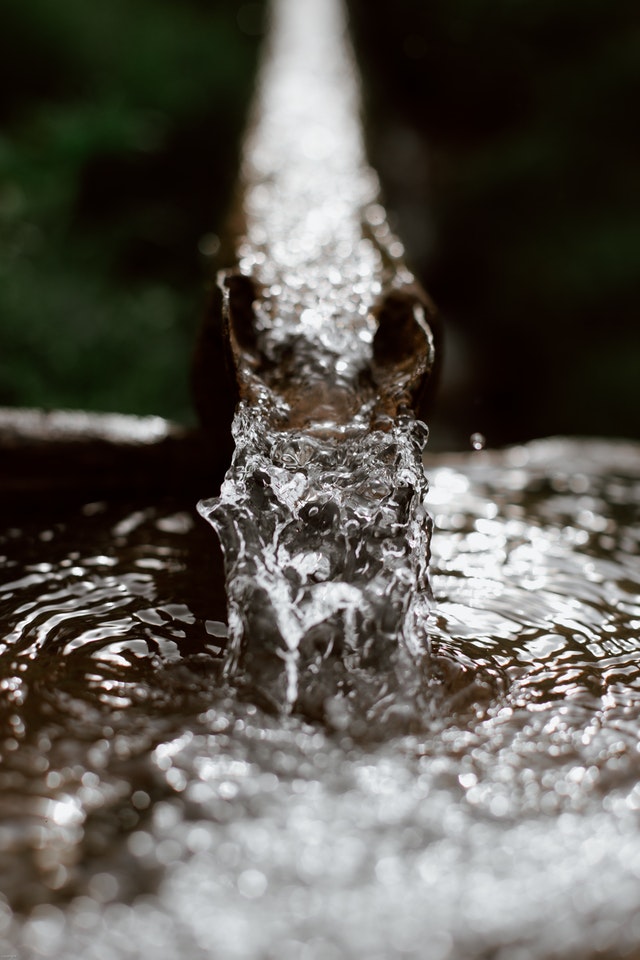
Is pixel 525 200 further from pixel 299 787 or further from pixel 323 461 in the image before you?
pixel 299 787

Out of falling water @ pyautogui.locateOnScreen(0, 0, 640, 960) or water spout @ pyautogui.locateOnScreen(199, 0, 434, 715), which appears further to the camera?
water spout @ pyautogui.locateOnScreen(199, 0, 434, 715)

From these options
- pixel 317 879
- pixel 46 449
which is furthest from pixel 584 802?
pixel 46 449

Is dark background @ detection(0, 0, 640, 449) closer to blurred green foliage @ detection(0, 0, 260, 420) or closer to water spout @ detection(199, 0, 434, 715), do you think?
blurred green foliage @ detection(0, 0, 260, 420)

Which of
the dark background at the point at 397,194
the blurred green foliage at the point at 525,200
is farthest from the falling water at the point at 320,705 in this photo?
the blurred green foliage at the point at 525,200

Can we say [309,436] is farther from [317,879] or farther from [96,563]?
[317,879]

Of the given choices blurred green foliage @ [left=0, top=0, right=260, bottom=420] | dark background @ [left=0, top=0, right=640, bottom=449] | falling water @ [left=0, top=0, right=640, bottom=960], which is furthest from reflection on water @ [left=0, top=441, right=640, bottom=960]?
dark background @ [left=0, top=0, right=640, bottom=449]

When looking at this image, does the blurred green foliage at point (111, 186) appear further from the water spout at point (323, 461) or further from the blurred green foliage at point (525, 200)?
the water spout at point (323, 461)
